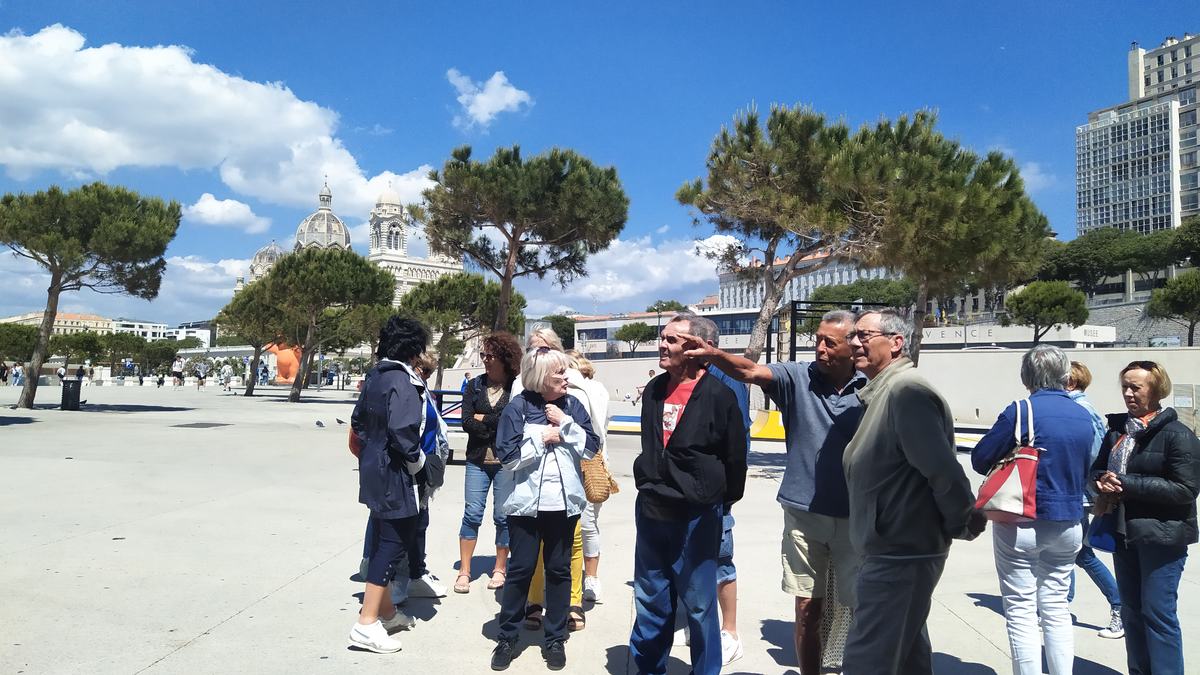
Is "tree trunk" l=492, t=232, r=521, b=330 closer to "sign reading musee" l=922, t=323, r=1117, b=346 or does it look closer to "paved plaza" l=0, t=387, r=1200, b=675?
"paved plaza" l=0, t=387, r=1200, b=675

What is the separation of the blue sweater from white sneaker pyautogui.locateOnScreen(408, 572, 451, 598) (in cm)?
304

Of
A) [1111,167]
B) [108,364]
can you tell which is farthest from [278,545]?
[1111,167]

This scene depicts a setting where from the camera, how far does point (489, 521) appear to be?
6898 millimetres

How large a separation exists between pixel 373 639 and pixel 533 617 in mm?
852

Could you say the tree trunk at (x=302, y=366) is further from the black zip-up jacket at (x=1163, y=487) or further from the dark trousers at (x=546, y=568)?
the black zip-up jacket at (x=1163, y=487)

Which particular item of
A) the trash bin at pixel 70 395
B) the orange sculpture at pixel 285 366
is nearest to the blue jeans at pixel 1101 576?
the trash bin at pixel 70 395

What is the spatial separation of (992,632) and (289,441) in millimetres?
11958

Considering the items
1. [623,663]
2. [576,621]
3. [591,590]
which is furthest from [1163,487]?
[591,590]

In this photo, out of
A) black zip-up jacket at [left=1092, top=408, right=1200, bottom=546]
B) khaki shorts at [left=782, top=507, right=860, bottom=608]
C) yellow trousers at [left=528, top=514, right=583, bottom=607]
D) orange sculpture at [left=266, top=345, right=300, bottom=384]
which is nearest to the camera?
khaki shorts at [left=782, top=507, right=860, bottom=608]

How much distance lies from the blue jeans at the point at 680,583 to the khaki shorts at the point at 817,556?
1.08 feet

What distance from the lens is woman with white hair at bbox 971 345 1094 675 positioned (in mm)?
2953

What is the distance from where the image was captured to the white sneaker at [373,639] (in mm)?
3557

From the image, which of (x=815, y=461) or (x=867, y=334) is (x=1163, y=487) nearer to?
(x=815, y=461)

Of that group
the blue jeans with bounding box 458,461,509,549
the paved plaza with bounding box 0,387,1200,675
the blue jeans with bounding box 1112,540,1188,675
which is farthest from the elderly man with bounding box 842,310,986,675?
the blue jeans with bounding box 458,461,509,549
